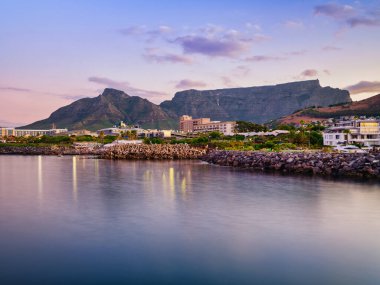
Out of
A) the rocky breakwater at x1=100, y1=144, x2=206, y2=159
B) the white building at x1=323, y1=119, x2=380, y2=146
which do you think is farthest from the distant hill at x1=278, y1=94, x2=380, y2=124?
the rocky breakwater at x1=100, y1=144, x2=206, y2=159

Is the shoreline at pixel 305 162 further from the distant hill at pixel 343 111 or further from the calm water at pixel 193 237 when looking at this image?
the distant hill at pixel 343 111

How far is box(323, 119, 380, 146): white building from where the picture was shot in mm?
62953

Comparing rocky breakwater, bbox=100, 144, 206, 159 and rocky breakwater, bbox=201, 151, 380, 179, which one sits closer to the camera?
rocky breakwater, bbox=201, 151, 380, 179

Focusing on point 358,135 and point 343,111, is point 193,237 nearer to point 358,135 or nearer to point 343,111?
point 358,135

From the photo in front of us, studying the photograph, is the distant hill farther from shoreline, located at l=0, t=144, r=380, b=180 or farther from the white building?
shoreline, located at l=0, t=144, r=380, b=180

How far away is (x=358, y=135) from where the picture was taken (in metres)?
65.0

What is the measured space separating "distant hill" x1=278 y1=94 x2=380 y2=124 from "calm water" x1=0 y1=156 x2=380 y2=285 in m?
154

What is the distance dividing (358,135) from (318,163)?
35268mm

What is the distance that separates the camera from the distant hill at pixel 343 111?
536 feet

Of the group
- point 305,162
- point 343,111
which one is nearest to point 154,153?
point 305,162

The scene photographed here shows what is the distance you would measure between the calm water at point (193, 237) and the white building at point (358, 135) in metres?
42.3

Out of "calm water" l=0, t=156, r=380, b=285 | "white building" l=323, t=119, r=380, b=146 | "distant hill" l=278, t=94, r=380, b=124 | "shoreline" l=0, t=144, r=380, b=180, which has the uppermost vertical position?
"distant hill" l=278, t=94, r=380, b=124

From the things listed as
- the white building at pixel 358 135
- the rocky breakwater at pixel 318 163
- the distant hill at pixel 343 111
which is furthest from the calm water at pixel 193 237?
the distant hill at pixel 343 111

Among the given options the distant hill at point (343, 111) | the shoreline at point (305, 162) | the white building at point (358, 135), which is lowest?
the shoreline at point (305, 162)
